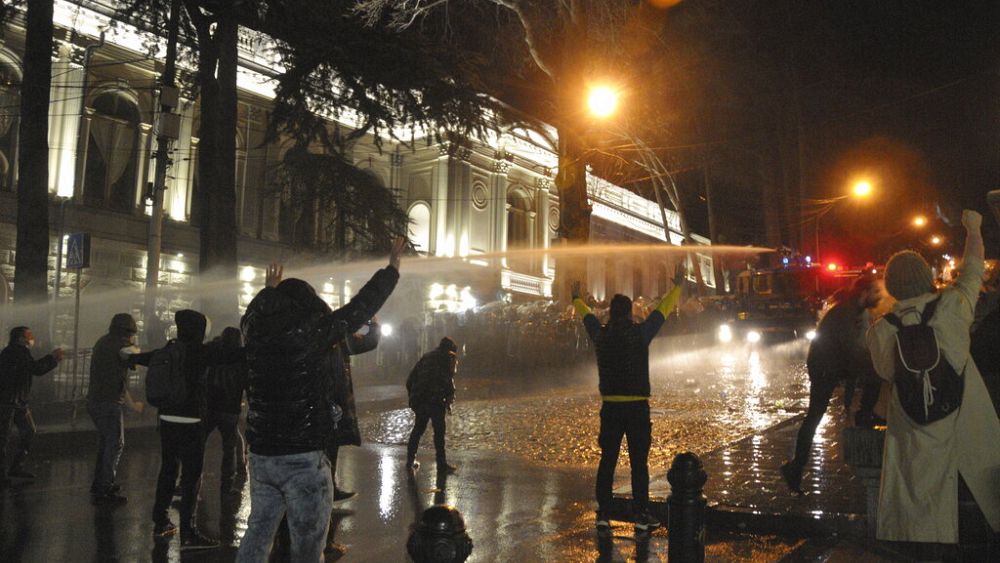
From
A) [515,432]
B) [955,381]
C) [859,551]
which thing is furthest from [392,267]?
[515,432]

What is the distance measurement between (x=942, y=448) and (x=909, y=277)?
0.94 m

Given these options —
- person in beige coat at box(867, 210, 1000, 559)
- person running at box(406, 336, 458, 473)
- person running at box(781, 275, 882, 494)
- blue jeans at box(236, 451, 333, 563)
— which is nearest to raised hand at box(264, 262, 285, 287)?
blue jeans at box(236, 451, 333, 563)

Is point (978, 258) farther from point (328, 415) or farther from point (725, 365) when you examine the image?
point (725, 365)

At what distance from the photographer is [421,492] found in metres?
8.56

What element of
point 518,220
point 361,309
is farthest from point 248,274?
point 361,309

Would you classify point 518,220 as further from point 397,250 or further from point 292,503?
point 292,503

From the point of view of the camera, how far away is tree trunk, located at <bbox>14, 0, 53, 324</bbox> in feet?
52.2

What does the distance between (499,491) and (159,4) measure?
12805 mm

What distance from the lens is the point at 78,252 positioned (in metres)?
14.4

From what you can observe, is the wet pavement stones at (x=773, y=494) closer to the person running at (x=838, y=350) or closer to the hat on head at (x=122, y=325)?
the person running at (x=838, y=350)

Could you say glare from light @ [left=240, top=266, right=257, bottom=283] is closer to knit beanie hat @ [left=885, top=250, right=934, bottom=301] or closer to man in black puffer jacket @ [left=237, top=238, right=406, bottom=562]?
man in black puffer jacket @ [left=237, top=238, right=406, bottom=562]

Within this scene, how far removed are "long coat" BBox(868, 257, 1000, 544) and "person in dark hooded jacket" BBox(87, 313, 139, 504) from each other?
22.3ft

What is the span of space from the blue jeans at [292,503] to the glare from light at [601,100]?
1624cm

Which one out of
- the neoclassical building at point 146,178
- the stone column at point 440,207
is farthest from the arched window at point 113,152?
the stone column at point 440,207
